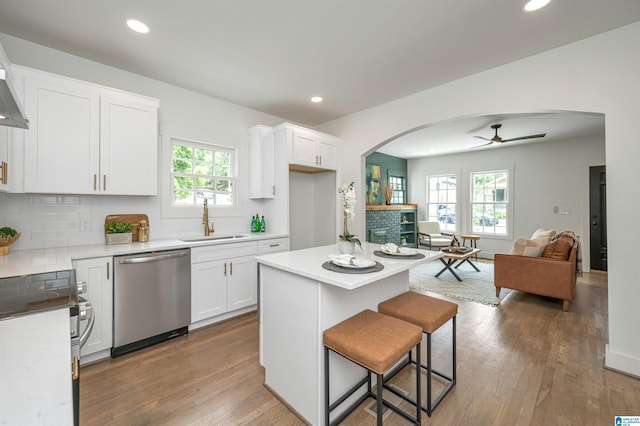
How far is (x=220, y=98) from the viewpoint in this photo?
351cm

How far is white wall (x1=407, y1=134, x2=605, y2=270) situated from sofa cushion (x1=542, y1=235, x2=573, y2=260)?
2.80 meters

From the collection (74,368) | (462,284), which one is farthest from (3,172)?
(462,284)

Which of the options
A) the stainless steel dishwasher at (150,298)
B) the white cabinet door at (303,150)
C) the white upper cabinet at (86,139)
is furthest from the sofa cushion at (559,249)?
the white upper cabinet at (86,139)

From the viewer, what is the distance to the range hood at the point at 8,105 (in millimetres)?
890

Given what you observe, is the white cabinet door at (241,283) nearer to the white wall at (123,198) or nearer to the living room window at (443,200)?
the white wall at (123,198)

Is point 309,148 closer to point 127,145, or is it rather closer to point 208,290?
point 127,145

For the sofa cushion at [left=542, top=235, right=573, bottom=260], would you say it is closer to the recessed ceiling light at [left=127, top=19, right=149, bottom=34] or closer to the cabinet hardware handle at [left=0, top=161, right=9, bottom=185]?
the recessed ceiling light at [left=127, top=19, right=149, bottom=34]

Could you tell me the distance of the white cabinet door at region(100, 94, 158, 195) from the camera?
2453 millimetres

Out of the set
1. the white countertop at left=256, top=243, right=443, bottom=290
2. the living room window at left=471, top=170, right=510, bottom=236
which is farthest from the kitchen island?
the living room window at left=471, top=170, right=510, bottom=236

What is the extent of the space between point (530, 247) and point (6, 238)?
221 inches

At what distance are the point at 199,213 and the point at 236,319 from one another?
1.39 m

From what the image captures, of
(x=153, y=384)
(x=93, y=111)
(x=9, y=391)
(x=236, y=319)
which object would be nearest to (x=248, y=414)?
(x=153, y=384)

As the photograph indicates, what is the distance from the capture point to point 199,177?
3455 mm

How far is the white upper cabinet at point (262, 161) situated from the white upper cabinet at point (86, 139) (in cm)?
128
